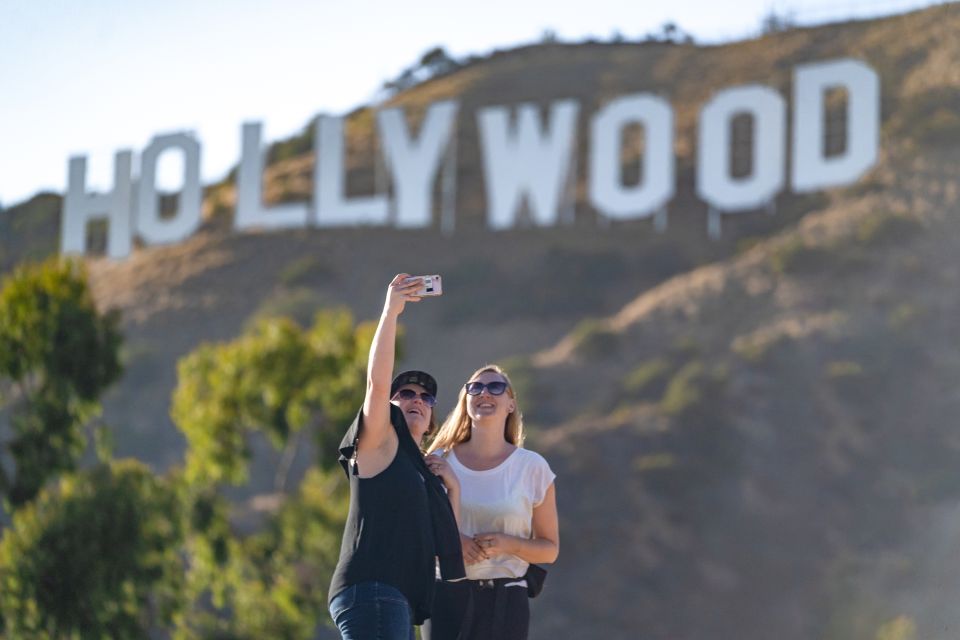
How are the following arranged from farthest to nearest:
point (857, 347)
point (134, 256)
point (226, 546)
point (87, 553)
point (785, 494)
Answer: point (134, 256) < point (857, 347) < point (785, 494) < point (226, 546) < point (87, 553)

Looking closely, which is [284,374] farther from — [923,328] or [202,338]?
[202,338]

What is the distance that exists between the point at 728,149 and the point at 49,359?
110 ft

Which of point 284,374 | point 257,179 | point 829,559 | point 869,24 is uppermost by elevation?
point 869,24

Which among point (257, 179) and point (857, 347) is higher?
point (257, 179)

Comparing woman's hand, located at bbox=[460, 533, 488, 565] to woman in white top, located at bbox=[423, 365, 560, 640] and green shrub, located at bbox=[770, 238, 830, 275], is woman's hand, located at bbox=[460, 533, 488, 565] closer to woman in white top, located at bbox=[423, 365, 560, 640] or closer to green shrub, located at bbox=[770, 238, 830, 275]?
woman in white top, located at bbox=[423, 365, 560, 640]

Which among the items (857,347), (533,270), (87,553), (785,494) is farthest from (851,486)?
(87,553)

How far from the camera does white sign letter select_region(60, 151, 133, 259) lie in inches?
2021

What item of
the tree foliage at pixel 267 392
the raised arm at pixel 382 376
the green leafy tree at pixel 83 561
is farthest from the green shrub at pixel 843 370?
the raised arm at pixel 382 376

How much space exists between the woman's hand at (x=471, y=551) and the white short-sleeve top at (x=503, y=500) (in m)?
0.06

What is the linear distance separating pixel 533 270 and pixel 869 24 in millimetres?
16770

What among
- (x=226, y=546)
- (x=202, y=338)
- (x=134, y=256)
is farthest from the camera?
(x=134, y=256)

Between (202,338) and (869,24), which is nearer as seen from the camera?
(202,338)

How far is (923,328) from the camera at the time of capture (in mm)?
45500

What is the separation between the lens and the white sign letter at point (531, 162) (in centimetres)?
4862
